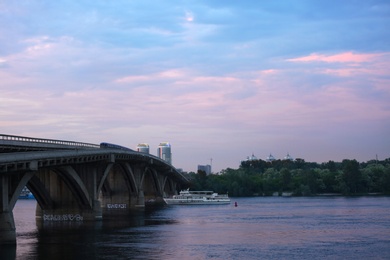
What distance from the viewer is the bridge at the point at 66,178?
2343 inches

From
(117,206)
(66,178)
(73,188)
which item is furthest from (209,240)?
(117,206)

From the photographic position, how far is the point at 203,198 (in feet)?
552

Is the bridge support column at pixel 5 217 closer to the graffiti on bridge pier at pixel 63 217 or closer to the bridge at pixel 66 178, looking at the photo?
the bridge at pixel 66 178

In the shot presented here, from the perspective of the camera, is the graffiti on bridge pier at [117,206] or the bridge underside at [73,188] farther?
the graffiti on bridge pier at [117,206]

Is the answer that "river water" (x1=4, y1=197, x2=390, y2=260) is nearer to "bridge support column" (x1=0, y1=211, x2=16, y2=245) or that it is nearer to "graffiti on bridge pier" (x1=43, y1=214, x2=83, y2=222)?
"bridge support column" (x1=0, y1=211, x2=16, y2=245)

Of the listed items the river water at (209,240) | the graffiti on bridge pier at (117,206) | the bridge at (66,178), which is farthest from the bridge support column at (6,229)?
the graffiti on bridge pier at (117,206)

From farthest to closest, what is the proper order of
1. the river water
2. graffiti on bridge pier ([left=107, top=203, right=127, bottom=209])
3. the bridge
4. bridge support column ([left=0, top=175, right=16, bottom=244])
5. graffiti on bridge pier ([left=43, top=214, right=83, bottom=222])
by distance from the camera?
graffiti on bridge pier ([left=107, top=203, right=127, bottom=209]) < graffiti on bridge pier ([left=43, top=214, right=83, bottom=222]) < the bridge < bridge support column ([left=0, top=175, right=16, bottom=244]) < the river water

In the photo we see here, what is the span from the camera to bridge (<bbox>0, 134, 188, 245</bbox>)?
59.5 metres

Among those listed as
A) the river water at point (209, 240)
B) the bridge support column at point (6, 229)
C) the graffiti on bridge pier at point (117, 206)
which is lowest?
the river water at point (209, 240)

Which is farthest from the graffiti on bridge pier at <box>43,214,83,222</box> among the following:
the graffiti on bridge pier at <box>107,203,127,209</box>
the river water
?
the graffiti on bridge pier at <box>107,203,127,209</box>

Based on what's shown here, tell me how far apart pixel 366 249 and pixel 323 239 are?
8870 mm

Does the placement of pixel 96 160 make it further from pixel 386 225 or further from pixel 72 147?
pixel 386 225

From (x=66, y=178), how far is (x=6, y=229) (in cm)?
→ 2426

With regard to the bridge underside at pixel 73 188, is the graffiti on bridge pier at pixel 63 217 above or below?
below
